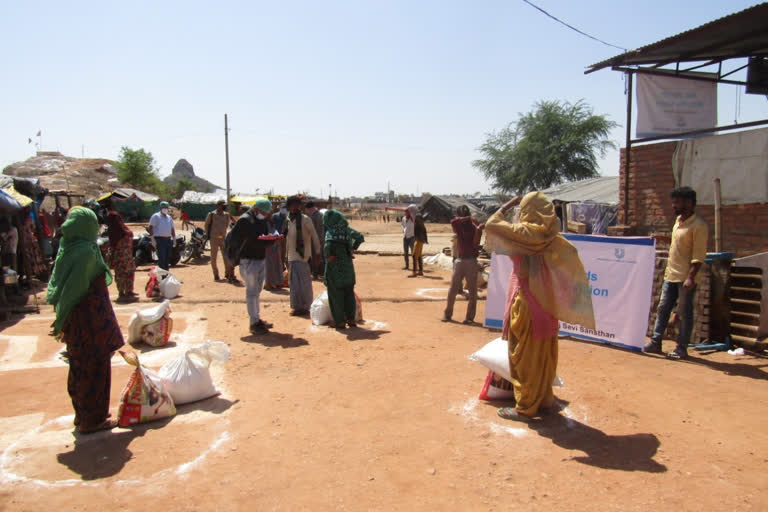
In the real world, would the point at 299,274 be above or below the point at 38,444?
above

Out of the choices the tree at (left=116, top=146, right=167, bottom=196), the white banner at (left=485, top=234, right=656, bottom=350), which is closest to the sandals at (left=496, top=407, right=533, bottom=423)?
the white banner at (left=485, top=234, right=656, bottom=350)

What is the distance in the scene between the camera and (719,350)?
19.5 feet

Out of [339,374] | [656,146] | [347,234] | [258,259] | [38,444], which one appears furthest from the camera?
[656,146]

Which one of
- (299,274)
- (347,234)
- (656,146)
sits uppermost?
(656,146)

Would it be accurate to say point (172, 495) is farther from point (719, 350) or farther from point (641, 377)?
point (719, 350)

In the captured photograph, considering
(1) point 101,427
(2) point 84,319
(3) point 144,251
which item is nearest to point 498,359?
(1) point 101,427

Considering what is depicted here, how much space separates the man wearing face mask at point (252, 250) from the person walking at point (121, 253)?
10.3 feet

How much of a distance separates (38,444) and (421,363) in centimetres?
328

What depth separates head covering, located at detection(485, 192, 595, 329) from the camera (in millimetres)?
3666

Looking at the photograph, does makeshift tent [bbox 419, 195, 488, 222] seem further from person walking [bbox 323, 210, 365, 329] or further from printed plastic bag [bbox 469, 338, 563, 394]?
printed plastic bag [bbox 469, 338, 563, 394]

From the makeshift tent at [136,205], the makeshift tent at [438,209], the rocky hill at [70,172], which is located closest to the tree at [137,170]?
the rocky hill at [70,172]

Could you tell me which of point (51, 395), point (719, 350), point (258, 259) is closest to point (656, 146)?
point (719, 350)

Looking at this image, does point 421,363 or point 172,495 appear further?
point 421,363

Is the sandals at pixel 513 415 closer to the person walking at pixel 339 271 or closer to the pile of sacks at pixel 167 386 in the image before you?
the pile of sacks at pixel 167 386
